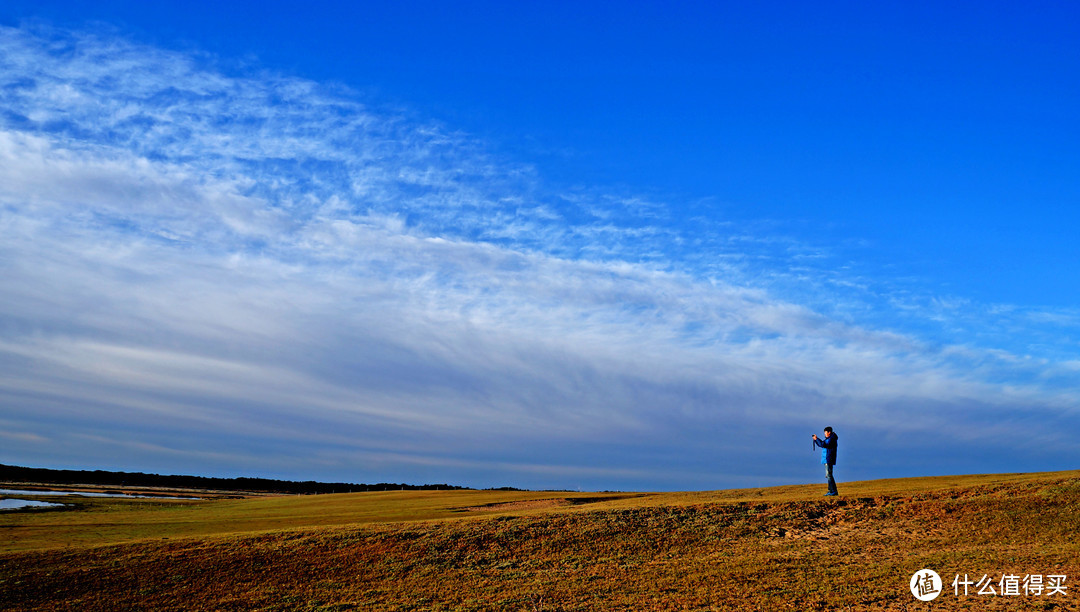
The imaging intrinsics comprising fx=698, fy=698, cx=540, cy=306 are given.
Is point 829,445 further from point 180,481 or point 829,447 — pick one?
point 180,481

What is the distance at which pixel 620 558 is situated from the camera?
19906 millimetres

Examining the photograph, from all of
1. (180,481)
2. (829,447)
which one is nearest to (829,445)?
(829,447)

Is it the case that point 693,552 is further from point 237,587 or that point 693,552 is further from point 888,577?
point 237,587

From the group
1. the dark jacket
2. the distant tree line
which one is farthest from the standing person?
the distant tree line

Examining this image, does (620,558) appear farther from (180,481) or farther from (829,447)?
(180,481)

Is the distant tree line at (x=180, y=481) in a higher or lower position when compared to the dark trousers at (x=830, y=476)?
lower

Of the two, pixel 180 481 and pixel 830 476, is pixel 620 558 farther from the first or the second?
pixel 180 481

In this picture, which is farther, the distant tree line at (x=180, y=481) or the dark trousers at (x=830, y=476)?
the distant tree line at (x=180, y=481)

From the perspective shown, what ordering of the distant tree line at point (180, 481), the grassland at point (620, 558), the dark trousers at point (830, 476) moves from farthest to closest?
the distant tree line at point (180, 481) < the dark trousers at point (830, 476) < the grassland at point (620, 558)

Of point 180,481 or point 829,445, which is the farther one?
point 180,481

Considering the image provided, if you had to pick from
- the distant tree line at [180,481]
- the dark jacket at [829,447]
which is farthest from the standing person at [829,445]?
the distant tree line at [180,481]

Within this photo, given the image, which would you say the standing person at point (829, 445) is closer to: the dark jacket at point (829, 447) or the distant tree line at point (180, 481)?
the dark jacket at point (829, 447)

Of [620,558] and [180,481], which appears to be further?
[180,481]

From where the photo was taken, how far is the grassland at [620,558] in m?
15.9
